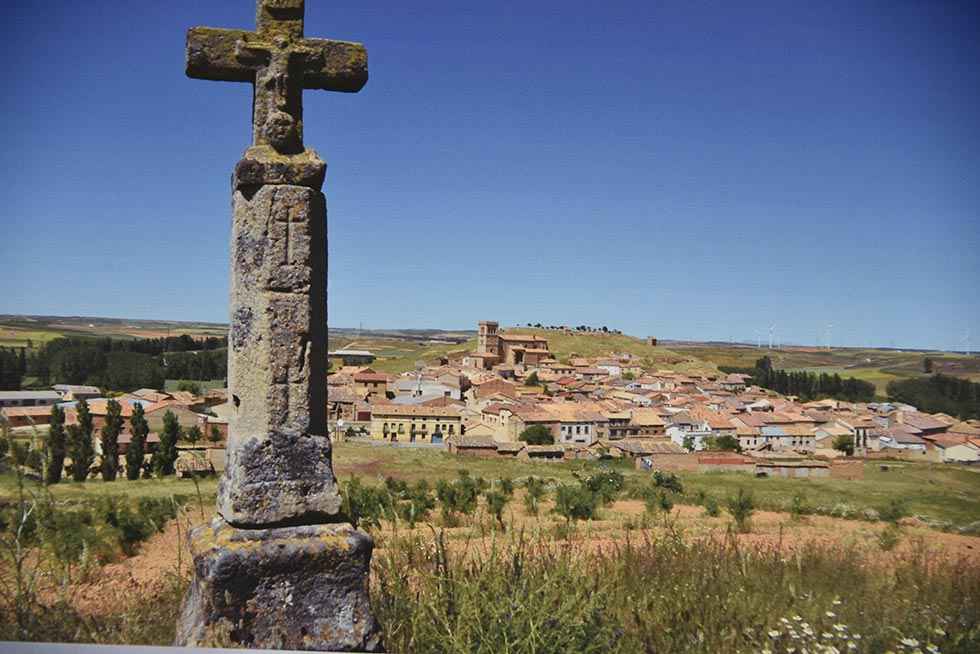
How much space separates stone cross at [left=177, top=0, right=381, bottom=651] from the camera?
316 centimetres

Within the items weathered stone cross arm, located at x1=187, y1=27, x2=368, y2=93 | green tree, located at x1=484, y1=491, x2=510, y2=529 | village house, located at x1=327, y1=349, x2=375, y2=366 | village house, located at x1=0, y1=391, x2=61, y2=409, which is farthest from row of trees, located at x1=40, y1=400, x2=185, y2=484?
village house, located at x1=327, y1=349, x2=375, y2=366

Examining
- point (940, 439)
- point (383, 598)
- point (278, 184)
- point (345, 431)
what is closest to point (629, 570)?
point (383, 598)

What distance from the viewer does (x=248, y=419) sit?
10.9ft

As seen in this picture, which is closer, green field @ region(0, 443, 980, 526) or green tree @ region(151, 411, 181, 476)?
green field @ region(0, 443, 980, 526)

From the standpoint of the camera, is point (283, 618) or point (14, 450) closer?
point (14, 450)

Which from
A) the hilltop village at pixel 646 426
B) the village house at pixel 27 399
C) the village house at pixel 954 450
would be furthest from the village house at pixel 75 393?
the village house at pixel 954 450

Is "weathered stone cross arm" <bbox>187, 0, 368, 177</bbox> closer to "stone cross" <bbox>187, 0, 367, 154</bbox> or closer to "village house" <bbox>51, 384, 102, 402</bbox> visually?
"stone cross" <bbox>187, 0, 367, 154</bbox>

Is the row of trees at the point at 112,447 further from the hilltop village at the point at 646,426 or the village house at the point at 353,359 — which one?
the village house at the point at 353,359

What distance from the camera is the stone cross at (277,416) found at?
10.4 feet

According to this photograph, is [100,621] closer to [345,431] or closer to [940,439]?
[345,431]

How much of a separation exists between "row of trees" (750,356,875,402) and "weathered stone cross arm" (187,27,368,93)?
324 feet

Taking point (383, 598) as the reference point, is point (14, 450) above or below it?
above

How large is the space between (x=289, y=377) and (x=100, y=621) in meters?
1.81

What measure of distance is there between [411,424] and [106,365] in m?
35.7
